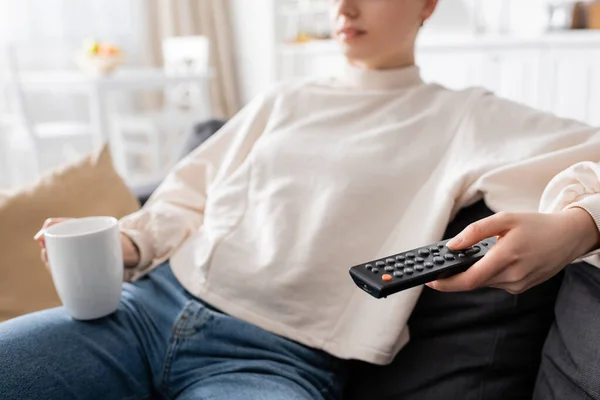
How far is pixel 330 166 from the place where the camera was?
909 mm

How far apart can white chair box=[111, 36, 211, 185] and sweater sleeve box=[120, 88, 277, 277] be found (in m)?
2.00

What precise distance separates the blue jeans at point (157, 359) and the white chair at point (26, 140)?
2173mm

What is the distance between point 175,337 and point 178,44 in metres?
2.87

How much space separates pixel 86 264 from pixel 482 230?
1.65 ft

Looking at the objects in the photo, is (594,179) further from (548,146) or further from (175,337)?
(175,337)

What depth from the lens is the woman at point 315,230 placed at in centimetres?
78

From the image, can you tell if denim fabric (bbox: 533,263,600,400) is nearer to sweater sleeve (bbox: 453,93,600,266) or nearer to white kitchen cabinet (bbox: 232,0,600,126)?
sweater sleeve (bbox: 453,93,600,266)

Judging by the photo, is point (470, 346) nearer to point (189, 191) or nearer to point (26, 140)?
point (189, 191)

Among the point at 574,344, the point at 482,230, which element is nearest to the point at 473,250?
the point at 482,230

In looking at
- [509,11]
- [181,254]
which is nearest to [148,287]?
[181,254]

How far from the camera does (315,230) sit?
86 centimetres

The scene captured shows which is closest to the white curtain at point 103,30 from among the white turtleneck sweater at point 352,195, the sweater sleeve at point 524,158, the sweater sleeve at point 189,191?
the sweater sleeve at point 189,191

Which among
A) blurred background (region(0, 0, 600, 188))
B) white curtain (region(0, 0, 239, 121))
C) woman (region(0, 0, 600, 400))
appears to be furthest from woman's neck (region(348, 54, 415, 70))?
white curtain (region(0, 0, 239, 121))

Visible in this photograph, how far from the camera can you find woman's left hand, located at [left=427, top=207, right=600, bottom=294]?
0.59 metres
